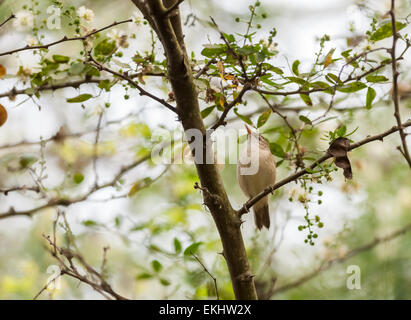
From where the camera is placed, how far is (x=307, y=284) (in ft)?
8.66

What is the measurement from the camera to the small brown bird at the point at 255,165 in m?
1.67

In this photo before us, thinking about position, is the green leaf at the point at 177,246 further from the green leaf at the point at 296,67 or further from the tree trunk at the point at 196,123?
the green leaf at the point at 296,67

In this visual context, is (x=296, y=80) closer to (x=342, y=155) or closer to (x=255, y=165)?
(x=342, y=155)

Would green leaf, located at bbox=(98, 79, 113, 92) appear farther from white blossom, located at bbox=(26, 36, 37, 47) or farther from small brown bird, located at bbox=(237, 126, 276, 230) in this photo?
small brown bird, located at bbox=(237, 126, 276, 230)

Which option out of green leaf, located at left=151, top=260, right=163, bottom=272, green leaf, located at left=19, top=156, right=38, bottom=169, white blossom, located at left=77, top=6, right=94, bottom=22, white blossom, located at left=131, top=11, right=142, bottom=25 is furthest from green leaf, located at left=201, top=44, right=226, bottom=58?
green leaf, located at left=151, top=260, right=163, bottom=272

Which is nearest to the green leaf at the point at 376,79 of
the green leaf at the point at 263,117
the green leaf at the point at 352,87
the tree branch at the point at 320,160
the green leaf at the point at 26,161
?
the green leaf at the point at 352,87

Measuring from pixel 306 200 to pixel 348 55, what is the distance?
38 cm

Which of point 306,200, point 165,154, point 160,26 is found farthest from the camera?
point 165,154

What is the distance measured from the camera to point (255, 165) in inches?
65.7

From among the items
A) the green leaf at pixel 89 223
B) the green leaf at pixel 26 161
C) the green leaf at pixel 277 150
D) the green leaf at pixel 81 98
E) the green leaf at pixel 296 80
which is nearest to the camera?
the green leaf at pixel 296 80

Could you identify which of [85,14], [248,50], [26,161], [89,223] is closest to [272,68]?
[248,50]

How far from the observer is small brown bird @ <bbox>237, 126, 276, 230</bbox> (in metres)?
1.67
